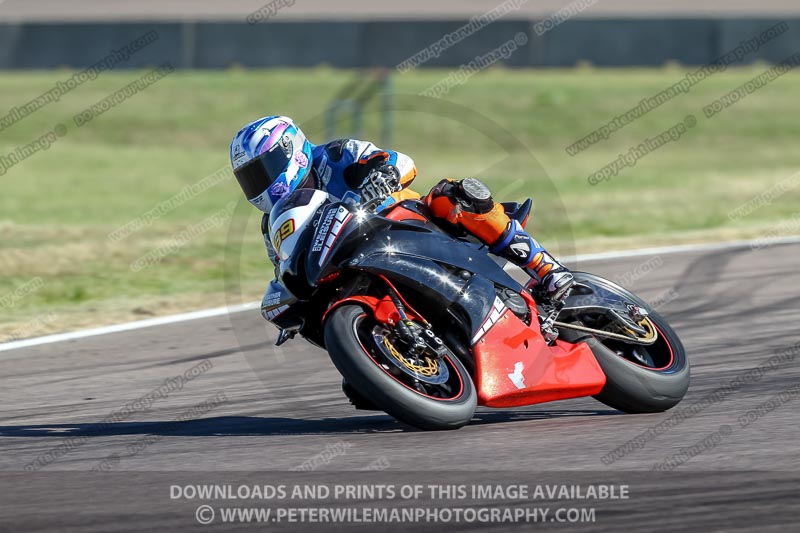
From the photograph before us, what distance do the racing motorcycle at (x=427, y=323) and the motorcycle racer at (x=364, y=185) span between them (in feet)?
0.36

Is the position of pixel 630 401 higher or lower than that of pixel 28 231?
higher

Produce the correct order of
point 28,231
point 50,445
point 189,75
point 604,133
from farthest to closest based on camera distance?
point 189,75, point 604,133, point 28,231, point 50,445

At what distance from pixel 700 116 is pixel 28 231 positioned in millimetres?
15482

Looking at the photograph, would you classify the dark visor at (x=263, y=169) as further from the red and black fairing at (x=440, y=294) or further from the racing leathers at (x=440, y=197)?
the red and black fairing at (x=440, y=294)

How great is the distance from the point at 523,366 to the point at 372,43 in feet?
77.1

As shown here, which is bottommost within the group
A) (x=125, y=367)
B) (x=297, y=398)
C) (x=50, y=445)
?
(x=125, y=367)

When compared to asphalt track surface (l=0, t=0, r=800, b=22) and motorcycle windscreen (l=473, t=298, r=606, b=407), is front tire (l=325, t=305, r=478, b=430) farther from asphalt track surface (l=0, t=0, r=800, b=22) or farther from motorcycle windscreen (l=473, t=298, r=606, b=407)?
asphalt track surface (l=0, t=0, r=800, b=22)

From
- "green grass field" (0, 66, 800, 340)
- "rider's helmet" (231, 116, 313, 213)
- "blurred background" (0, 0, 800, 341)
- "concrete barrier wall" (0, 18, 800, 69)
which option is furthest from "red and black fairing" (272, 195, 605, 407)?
"concrete barrier wall" (0, 18, 800, 69)

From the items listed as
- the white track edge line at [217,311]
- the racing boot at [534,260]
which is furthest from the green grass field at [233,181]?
the racing boot at [534,260]

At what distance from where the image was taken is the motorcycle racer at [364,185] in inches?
263

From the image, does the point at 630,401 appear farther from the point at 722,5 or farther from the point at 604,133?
the point at 722,5

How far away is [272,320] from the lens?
670cm

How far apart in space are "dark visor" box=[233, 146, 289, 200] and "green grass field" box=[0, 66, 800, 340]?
26 centimetres

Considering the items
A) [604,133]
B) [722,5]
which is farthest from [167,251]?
[722,5]
